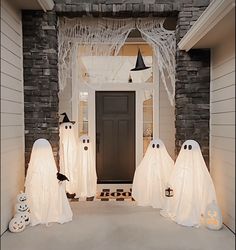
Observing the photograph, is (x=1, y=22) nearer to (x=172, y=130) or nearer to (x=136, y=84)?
(x=136, y=84)

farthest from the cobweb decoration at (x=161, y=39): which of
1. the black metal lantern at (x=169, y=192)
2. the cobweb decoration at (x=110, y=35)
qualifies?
the black metal lantern at (x=169, y=192)

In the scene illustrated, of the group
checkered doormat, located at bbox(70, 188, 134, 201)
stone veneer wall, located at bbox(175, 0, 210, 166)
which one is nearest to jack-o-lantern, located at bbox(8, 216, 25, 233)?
checkered doormat, located at bbox(70, 188, 134, 201)

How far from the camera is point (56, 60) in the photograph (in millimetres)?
3002

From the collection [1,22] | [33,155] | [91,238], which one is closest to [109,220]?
[91,238]

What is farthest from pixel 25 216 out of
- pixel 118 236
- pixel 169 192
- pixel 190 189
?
pixel 190 189

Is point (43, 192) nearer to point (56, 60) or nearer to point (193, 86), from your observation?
point (56, 60)

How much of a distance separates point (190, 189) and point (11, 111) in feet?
5.98

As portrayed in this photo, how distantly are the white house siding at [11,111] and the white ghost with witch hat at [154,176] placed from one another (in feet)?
4.36

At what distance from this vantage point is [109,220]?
267 cm

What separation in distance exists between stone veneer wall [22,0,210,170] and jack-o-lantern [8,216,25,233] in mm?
732

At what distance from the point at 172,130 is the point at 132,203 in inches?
54.0

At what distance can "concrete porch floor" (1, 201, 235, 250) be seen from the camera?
6.99 feet

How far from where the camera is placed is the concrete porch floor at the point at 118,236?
2.13m

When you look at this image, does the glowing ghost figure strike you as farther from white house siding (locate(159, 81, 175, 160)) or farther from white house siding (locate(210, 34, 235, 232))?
white house siding (locate(159, 81, 175, 160))
